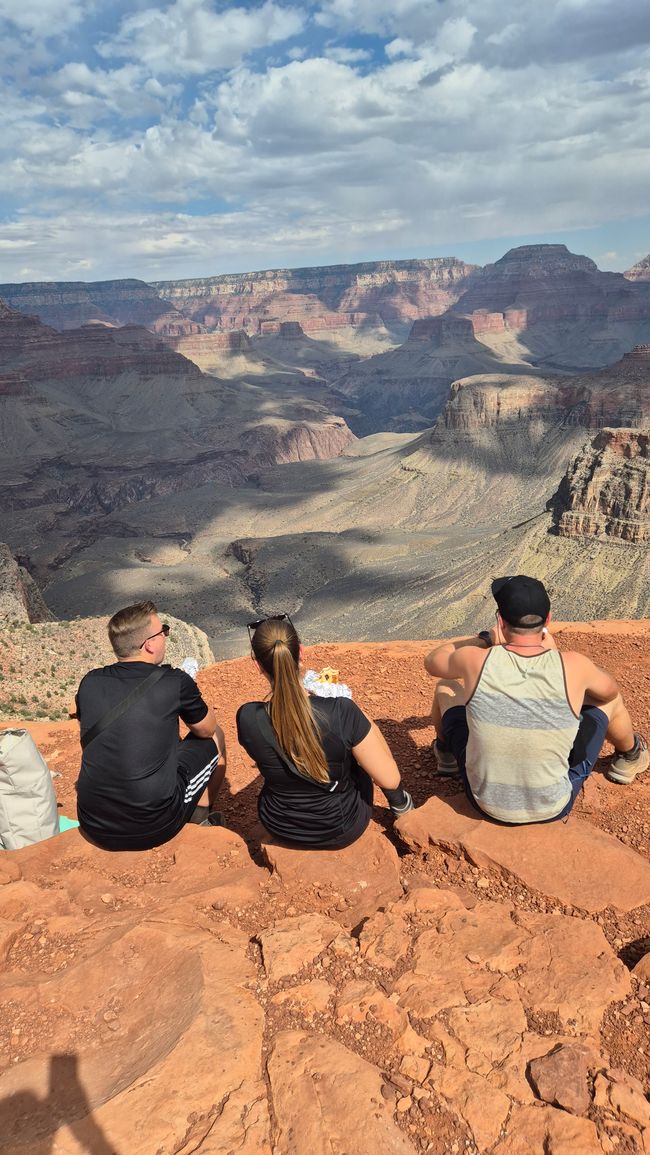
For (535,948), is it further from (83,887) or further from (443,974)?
(83,887)

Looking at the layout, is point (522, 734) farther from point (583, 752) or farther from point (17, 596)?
point (17, 596)

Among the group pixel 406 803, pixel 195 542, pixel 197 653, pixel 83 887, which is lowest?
pixel 195 542

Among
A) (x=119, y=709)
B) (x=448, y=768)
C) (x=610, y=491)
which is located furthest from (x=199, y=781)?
(x=610, y=491)

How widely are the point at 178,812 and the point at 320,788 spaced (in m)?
1.47

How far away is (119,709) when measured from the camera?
5.50 m

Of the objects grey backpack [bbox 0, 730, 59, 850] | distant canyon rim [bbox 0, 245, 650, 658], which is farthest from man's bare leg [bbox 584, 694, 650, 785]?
distant canyon rim [bbox 0, 245, 650, 658]

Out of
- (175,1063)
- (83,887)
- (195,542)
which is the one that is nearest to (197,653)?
(83,887)

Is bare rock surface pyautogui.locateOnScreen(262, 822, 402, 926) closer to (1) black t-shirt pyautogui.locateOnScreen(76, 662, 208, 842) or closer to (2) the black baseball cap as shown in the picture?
(1) black t-shirt pyautogui.locateOnScreen(76, 662, 208, 842)

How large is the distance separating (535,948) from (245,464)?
442 ft

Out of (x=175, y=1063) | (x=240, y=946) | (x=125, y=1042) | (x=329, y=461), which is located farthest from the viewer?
(x=329, y=461)

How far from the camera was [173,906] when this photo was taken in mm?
5051

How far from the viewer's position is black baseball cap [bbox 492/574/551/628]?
4.95 metres

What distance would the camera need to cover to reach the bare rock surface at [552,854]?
15.8 feet

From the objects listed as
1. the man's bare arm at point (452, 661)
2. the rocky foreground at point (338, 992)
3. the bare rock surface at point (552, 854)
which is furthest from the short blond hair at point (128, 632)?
the bare rock surface at point (552, 854)
